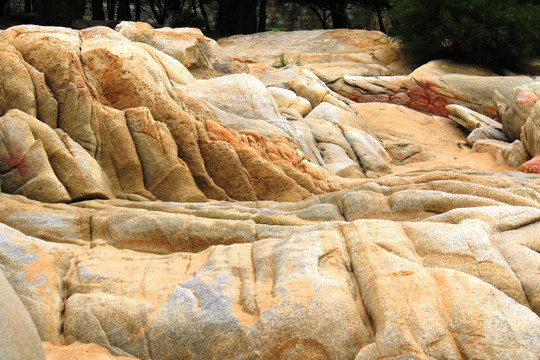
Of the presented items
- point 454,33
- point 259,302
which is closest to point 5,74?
point 259,302

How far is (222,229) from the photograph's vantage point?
6.57 m

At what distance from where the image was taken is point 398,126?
17297mm

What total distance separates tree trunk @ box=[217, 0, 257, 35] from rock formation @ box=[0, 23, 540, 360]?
15.5m

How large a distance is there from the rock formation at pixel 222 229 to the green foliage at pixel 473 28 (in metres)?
8.07

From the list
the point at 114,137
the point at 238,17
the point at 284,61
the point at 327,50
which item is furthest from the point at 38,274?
the point at 238,17

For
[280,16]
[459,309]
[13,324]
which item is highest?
[13,324]

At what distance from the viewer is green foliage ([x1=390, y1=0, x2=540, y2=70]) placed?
2100 centimetres

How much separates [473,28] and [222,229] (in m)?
17.3

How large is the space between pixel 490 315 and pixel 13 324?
10.7 ft

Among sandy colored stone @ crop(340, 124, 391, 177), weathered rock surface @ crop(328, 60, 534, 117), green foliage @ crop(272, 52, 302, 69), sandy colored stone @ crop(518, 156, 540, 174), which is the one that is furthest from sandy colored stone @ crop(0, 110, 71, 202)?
green foliage @ crop(272, 52, 302, 69)

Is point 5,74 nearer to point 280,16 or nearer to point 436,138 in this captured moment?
point 436,138

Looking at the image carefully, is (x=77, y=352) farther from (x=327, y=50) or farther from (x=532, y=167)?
(x=327, y=50)

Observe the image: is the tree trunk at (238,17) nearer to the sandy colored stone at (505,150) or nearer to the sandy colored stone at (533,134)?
the sandy colored stone at (505,150)

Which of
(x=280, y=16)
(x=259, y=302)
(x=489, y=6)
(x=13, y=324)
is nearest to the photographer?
(x=13, y=324)
